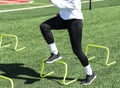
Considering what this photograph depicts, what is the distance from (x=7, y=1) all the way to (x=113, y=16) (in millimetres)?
10784

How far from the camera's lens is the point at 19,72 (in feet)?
29.3

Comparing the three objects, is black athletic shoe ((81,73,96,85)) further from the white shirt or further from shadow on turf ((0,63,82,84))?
the white shirt

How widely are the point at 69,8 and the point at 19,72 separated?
2655 millimetres

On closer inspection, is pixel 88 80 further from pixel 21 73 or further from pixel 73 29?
pixel 21 73

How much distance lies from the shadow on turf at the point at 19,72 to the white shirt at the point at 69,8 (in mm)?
1936

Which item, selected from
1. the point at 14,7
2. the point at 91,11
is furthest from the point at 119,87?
the point at 14,7

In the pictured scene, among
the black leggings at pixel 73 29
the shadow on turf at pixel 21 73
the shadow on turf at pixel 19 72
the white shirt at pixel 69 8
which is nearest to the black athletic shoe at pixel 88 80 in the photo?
the black leggings at pixel 73 29

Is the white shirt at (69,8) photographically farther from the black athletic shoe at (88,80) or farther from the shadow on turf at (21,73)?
the shadow on turf at (21,73)

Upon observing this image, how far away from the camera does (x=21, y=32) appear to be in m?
13.7

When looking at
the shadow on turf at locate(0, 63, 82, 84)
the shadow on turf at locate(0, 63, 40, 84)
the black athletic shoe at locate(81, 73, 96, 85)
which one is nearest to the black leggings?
the black athletic shoe at locate(81, 73, 96, 85)

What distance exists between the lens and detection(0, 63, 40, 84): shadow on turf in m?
8.48

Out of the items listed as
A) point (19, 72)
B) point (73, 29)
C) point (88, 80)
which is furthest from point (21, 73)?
point (73, 29)

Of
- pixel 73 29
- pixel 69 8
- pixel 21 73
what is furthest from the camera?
pixel 21 73

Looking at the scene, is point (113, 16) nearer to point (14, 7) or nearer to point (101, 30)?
point (101, 30)
